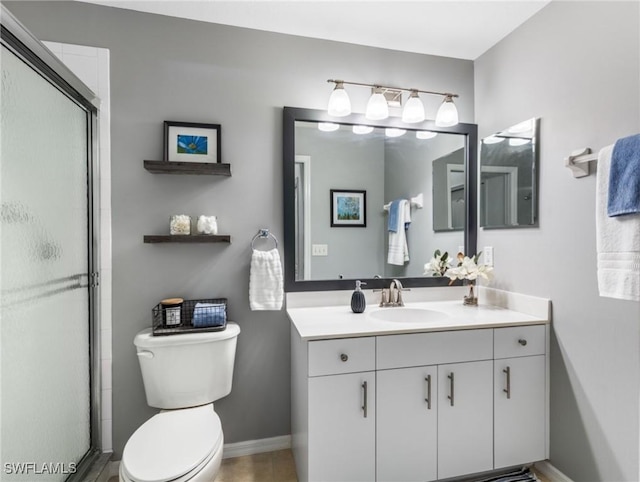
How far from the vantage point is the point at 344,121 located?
6.47ft

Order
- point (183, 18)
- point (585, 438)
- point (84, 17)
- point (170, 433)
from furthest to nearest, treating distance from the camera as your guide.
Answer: point (183, 18) → point (84, 17) → point (585, 438) → point (170, 433)

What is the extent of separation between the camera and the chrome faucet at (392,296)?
6.45 ft

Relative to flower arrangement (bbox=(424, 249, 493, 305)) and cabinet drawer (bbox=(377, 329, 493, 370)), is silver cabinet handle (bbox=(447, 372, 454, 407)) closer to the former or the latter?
cabinet drawer (bbox=(377, 329, 493, 370))

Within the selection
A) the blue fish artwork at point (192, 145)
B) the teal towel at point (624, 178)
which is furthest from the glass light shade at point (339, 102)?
the teal towel at point (624, 178)

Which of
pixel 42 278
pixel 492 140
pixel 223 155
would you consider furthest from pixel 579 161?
pixel 42 278

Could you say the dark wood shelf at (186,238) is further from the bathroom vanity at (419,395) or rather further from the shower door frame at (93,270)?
the bathroom vanity at (419,395)

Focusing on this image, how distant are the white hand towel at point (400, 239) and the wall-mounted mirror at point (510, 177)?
1.62 ft

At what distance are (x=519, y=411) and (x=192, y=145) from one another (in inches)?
83.7

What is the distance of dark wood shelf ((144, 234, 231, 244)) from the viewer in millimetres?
1677

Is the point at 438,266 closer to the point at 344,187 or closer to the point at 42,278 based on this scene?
the point at 344,187

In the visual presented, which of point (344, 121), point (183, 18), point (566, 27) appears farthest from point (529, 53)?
point (183, 18)

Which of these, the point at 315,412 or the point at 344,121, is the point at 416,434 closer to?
the point at 315,412

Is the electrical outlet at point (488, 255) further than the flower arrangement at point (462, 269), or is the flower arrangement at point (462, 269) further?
the electrical outlet at point (488, 255)

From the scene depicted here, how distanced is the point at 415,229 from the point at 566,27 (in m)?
1.20
